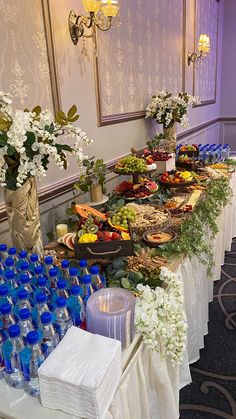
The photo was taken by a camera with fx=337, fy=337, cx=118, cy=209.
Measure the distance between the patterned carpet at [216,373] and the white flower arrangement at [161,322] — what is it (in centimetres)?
70

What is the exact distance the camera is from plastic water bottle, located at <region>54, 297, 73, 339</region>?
2.68ft

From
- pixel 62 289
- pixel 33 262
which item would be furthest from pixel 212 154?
pixel 62 289

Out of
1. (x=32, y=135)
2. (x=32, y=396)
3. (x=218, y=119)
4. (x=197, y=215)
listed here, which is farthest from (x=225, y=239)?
(x=218, y=119)

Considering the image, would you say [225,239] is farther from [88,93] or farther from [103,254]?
[103,254]

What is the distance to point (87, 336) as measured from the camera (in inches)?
30.8

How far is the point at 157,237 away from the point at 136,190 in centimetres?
50

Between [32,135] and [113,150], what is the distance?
1.32 meters

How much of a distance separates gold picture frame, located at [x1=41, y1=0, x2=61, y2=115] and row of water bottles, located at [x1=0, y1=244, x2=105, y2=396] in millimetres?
882

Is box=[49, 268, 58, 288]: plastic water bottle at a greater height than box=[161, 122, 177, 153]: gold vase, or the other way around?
box=[161, 122, 177, 153]: gold vase

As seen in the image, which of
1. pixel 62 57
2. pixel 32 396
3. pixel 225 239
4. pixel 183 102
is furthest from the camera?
pixel 183 102

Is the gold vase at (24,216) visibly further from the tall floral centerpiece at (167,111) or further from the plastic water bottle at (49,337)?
the tall floral centerpiece at (167,111)

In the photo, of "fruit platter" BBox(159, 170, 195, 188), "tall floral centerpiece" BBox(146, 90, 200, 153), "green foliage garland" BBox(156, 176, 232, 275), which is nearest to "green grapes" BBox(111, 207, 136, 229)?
"green foliage garland" BBox(156, 176, 232, 275)

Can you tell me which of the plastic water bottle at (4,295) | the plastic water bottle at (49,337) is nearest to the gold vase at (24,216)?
the plastic water bottle at (4,295)

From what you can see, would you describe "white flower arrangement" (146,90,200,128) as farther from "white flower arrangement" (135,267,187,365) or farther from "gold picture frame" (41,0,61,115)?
"white flower arrangement" (135,267,187,365)
